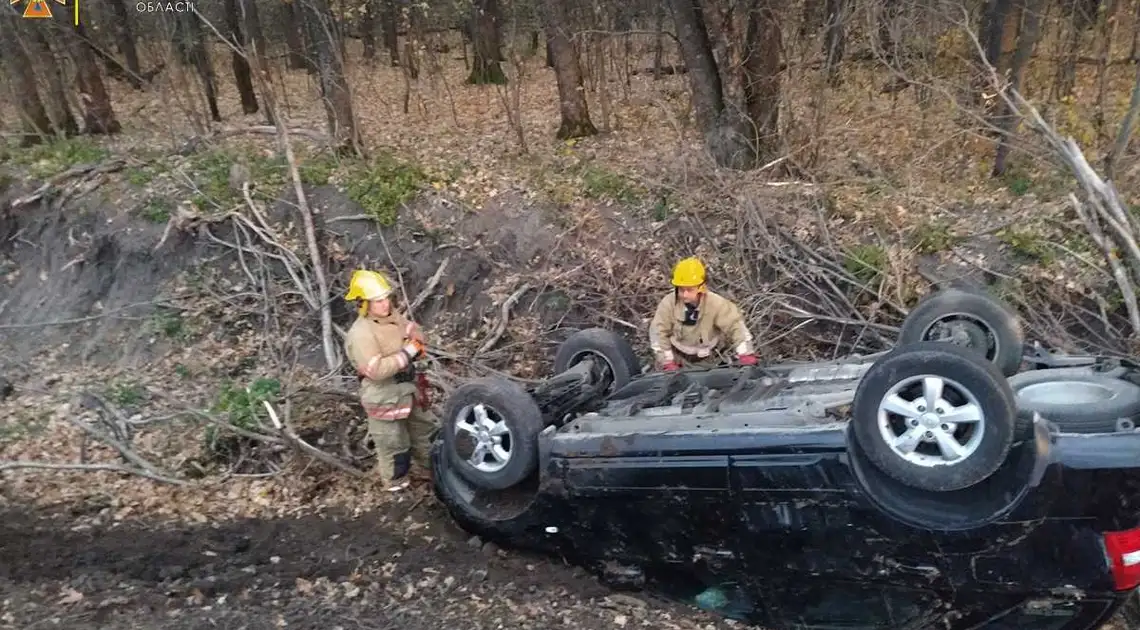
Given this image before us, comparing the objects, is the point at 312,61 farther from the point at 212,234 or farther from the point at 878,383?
the point at 878,383

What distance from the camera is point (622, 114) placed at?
1258 centimetres

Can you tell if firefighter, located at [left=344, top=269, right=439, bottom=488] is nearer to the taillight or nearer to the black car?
the black car

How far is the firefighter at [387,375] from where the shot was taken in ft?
18.2

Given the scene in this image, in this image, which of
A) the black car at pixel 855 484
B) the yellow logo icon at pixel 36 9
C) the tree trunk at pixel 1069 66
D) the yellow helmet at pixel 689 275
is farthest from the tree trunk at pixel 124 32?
the tree trunk at pixel 1069 66

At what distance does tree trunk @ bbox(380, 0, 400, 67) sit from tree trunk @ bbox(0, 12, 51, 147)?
6313 mm

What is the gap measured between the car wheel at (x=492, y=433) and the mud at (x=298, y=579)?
1.91 feet

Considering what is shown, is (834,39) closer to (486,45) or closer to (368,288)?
(368,288)

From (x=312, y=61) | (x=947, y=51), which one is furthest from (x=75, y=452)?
(x=947, y=51)

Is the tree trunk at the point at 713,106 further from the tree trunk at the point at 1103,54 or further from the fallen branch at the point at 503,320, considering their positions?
the tree trunk at the point at 1103,54

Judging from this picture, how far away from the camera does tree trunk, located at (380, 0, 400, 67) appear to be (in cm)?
1631

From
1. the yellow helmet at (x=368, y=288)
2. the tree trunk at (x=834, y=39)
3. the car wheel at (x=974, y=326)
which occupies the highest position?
the tree trunk at (x=834, y=39)

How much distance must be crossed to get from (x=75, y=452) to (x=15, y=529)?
1356 millimetres

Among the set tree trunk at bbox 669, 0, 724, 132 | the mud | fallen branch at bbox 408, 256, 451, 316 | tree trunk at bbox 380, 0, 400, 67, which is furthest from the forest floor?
tree trunk at bbox 380, 0, 400, 67

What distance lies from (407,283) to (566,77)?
4251 millimetres
